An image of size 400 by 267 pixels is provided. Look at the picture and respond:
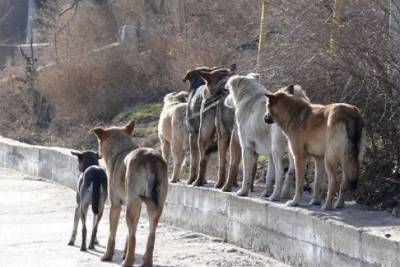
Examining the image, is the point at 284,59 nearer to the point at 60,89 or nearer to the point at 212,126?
the point at 212,126

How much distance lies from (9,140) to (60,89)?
6.00ft

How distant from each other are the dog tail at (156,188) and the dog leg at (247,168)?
5.74 feet

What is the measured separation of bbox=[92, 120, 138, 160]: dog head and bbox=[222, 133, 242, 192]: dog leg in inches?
62.7

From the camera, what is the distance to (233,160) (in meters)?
13.9

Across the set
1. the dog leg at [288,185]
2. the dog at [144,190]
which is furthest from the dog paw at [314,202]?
the dog at [144,190]

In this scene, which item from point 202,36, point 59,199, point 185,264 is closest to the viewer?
point 185,264

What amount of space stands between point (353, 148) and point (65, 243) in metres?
4.52

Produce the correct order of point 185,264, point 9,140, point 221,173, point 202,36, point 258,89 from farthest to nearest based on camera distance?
1. point 9,140
2. point 202,36
3. point 221,173
4. point 258,89
5. point 185,264

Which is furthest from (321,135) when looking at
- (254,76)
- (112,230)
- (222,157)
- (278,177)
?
(222,157)

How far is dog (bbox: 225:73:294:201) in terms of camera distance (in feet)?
41.4

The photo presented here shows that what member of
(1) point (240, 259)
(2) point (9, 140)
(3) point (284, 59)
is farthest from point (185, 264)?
(2) point (9, 140)

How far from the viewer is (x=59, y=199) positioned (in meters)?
18.3

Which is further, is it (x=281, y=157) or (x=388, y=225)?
(x=281, y=157)

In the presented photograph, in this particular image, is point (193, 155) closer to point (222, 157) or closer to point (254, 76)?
point (222, 157)
